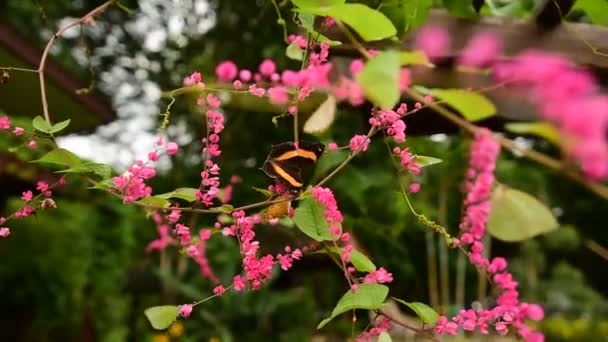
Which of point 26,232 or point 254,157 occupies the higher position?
point 254,157

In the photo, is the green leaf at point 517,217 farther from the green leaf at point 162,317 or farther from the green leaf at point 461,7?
the green leaf at point 461,7

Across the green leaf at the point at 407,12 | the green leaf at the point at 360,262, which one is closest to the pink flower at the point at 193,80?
the green leaf at the point at 360,262

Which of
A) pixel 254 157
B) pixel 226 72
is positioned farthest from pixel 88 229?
pixel 226 72

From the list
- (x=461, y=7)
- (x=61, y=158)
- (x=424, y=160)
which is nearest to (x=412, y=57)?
(x=424, y=160)

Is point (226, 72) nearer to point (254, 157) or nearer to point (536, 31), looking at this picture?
point (536, 31)

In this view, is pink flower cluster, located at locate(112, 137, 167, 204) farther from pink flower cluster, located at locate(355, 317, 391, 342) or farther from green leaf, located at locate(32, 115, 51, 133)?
pink flower cluster, located at locate(355, 317, 391, 342)

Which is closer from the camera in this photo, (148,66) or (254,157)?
(254,157)

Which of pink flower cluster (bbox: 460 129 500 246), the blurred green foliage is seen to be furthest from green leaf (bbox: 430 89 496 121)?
the blurred green foliage
